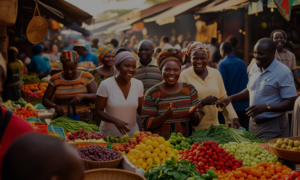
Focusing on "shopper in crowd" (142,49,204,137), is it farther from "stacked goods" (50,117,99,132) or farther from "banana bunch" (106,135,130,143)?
"stacked goods" (50,117,99,132)

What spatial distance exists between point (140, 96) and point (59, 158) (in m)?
3.41

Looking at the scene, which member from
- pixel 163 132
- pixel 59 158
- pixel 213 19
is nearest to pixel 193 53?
pixel 163 132

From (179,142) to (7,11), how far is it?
9.03 ft

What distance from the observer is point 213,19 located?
13.5m

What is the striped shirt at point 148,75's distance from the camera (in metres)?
5.82

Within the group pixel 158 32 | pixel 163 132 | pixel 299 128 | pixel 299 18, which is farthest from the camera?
pixel 158 32

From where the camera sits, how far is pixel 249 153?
12.3 ft

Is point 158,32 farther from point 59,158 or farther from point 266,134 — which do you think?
point 59,158

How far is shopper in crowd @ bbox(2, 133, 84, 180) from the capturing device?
1.16 metres

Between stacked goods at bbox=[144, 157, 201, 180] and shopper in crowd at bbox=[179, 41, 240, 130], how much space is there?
1.61 metres

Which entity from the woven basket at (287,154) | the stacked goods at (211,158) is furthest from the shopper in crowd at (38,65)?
the woven basket at (287,154)

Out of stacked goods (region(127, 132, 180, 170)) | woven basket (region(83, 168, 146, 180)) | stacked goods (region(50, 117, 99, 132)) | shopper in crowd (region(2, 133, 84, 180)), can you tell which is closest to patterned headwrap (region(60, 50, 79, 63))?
stacked goods (region(50, 117, 99, 132))

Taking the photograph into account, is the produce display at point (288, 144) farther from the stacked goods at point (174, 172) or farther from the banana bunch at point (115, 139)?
the banana bunch at point (115, 139)

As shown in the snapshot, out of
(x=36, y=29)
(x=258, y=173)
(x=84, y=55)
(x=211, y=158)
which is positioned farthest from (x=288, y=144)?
(x=84, y=55)
